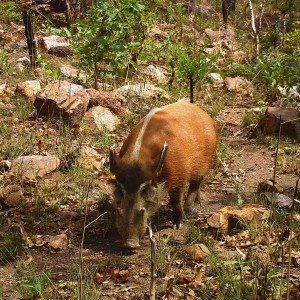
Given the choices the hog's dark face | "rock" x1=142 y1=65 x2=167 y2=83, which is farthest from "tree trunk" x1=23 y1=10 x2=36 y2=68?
the hog's dark face

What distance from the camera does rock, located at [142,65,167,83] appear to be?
9.34 metres

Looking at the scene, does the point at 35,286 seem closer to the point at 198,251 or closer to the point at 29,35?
the point at 198,251

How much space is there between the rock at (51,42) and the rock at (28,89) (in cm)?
281

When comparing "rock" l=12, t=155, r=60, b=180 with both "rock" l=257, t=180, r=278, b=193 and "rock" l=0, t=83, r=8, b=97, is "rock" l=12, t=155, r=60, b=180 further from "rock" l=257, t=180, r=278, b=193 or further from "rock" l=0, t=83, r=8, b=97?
"rock" l=0, t=83, r=8, b=97

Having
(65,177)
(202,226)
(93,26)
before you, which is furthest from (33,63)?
(202,226)

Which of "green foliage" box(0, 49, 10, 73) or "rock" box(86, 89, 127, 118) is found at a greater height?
"green foliage" box(0, 49, 10, 73)

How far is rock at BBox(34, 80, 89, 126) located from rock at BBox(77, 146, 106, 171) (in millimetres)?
818

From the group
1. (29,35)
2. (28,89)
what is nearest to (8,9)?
(28,89)

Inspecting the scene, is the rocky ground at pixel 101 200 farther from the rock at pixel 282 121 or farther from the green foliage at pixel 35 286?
the rock at pixel 282 121

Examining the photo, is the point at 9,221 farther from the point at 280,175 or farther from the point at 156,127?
the point at 280,175

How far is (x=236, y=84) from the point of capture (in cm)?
949

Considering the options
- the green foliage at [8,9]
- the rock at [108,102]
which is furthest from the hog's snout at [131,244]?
the green foliage at [8,9]

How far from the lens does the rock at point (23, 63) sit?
8852 millimetres

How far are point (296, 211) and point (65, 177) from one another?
2.36m
